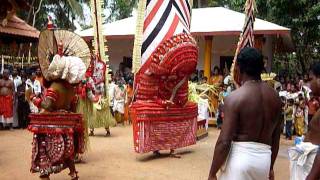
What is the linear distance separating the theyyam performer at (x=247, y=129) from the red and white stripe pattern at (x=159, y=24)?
415cm

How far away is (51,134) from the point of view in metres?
5.54

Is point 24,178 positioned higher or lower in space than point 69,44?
lower

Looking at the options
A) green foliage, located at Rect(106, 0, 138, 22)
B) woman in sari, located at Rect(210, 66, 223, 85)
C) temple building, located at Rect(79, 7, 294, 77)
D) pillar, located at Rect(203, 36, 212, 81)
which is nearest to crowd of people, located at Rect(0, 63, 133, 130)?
temple building, located at Rect(79, 7, 294, 77)

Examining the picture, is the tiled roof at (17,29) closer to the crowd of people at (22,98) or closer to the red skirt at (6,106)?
the crowd of people at (22,98)

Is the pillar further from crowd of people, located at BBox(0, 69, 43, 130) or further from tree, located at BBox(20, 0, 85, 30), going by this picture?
tree, located at BBox(20, 0, 85, 30)

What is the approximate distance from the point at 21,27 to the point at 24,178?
16.3 feet

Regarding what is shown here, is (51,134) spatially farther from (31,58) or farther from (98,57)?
Result: (31,58)

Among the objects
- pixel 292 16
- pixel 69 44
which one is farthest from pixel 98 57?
pixel 292 16

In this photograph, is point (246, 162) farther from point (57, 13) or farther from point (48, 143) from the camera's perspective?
point (57, 13)

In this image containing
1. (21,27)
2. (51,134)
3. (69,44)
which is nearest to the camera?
(51,134)

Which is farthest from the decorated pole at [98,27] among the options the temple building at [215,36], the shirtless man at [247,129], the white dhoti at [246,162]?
the white dhoti at [246,162]

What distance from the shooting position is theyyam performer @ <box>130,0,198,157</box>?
23.5 feet

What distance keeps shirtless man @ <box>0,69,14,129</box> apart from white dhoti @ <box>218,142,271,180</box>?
954 centimetres

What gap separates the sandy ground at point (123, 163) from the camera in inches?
257
